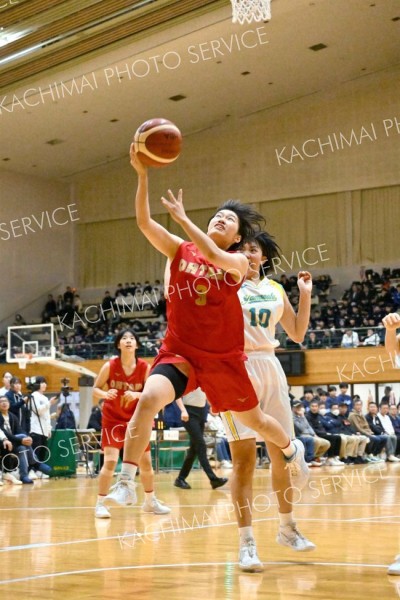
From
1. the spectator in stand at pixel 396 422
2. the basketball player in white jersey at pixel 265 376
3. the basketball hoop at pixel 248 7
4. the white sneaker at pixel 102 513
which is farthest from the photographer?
the spectator in stand at pixel 396 422

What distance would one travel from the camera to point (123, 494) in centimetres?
412

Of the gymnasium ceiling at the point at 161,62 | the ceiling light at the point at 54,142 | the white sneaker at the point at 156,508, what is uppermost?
the gymnasium ceiling at the point at 161,62

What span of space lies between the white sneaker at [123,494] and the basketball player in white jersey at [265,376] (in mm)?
1014

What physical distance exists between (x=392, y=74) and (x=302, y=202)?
566 cm

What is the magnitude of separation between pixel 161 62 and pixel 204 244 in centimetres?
2230

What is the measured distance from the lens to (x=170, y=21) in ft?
76.3

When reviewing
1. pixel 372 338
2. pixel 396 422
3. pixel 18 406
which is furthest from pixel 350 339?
pixel 18 406

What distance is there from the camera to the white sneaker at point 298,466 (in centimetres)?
523

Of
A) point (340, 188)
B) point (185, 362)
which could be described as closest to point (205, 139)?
point (340, 188)

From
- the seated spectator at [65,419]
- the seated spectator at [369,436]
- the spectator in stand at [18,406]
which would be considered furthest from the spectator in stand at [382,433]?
the spectator in stand at [18,406]

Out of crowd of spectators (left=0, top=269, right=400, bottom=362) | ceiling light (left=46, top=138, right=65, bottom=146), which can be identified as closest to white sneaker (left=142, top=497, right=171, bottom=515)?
crowd of spectators (left=0, top=269, right=400, bottom=362)

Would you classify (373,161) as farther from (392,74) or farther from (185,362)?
(185,362)

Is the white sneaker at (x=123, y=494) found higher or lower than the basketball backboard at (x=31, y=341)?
lower

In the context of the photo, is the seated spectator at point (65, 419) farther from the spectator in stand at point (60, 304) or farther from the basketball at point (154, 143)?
the spectator in stand at point (60, 304)
